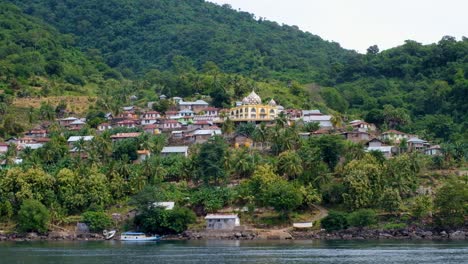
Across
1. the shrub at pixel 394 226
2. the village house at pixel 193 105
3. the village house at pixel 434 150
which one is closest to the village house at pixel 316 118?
the village house at pixel 434 150

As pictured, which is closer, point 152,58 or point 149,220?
point 149,220

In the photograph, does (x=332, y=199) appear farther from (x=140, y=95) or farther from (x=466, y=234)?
(x=140, y=95)

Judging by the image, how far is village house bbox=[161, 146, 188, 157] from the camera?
10650 centimetres

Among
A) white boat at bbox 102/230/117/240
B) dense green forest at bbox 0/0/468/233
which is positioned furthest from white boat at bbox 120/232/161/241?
white boat at bbox 102/230/117/240

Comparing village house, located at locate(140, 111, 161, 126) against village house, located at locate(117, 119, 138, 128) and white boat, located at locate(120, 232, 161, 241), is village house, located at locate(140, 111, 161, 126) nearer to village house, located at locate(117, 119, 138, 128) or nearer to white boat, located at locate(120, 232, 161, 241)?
village house, located at locate(117, 119, 138, 128)

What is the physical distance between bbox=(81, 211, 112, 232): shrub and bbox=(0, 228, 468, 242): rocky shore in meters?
0.91

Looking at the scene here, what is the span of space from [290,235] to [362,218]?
26.3 feet

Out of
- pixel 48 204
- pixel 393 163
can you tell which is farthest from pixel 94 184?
pixel 393 163

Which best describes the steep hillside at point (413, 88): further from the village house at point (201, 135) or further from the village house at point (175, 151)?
the village house at point (175, 151)

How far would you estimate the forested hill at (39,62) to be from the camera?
14300 centimetres

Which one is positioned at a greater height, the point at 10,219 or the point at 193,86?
the point at 193,86

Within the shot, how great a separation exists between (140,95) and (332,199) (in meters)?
57.3

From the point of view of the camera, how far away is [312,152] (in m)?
96.6

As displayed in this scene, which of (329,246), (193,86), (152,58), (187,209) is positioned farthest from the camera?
(152,58)
